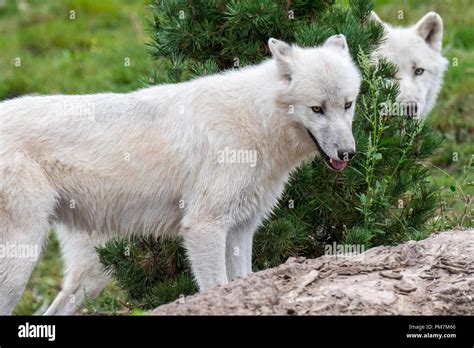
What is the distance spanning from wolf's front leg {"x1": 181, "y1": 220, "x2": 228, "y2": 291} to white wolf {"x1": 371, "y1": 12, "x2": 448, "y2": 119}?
316cm

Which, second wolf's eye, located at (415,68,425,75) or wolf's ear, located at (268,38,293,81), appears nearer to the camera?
wolf's ear, located at (268,38,293,81)

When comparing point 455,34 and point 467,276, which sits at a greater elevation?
point 455,34

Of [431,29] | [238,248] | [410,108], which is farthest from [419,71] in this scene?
[238,248]

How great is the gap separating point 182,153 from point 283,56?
95 cm

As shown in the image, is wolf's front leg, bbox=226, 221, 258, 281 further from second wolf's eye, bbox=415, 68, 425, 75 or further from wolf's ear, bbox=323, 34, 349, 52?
second wolf's eye, bbox=415, 68, 425, 75

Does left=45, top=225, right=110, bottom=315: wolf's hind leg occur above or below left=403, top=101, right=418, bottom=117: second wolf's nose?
below

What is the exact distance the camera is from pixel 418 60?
9.49 meters

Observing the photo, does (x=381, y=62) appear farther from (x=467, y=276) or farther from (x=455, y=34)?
(x=455, y=34)

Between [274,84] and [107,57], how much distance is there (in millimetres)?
8344

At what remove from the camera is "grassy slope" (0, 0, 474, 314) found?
11.4 metres

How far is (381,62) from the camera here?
7613mm

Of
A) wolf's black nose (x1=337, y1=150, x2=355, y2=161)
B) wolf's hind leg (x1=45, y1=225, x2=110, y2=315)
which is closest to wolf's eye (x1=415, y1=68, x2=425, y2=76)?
wolf's black nose (x1=337, y1=150, x2=355, y2=161)

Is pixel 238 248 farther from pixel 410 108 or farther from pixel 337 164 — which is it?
pixel 410 108
